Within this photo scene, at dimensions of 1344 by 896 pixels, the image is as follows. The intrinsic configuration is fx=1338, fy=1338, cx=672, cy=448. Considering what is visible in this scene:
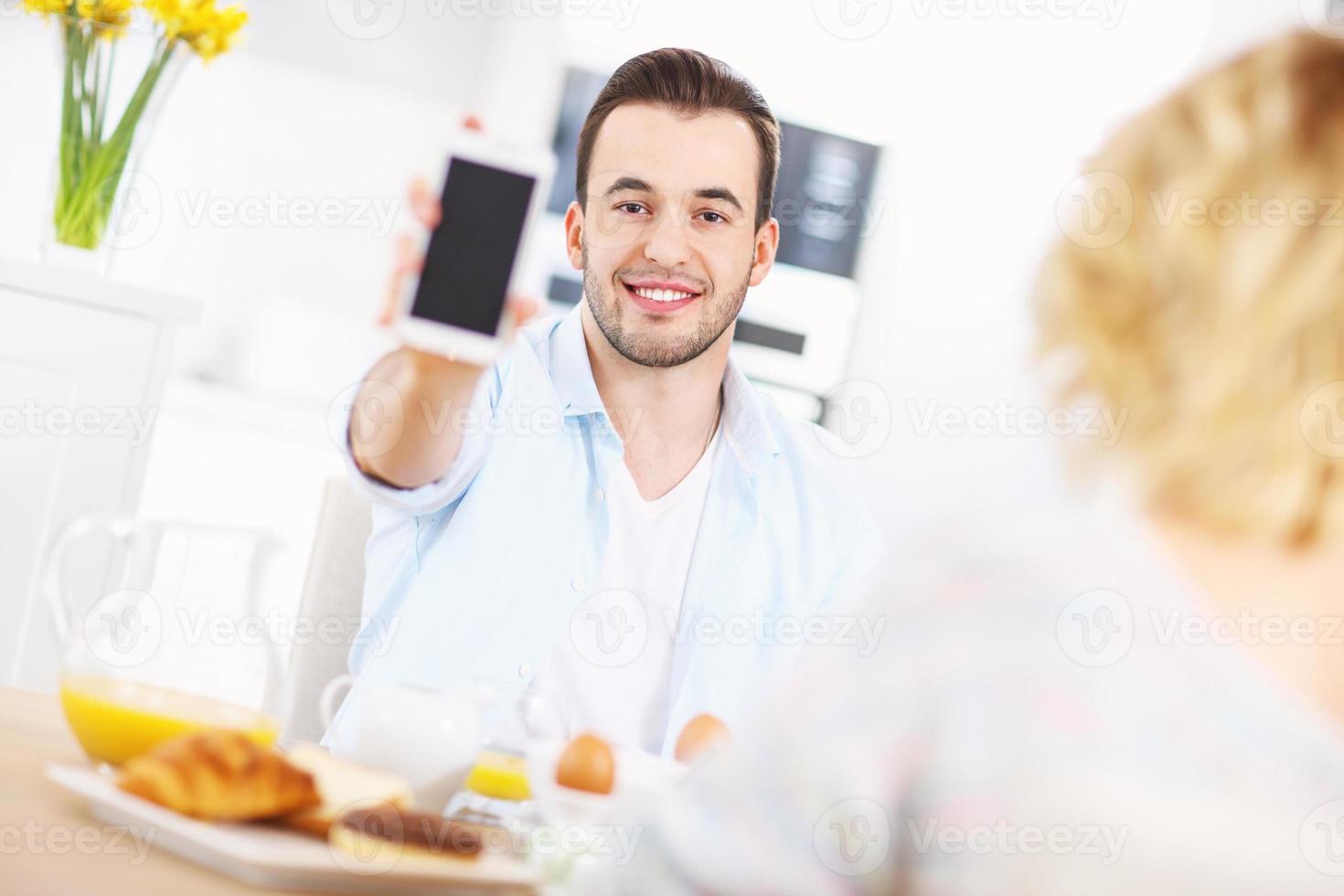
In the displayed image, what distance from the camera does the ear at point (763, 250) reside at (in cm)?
209

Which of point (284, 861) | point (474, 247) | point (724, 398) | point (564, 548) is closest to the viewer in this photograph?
point (284, 861)

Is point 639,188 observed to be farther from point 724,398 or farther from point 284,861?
point 284,861

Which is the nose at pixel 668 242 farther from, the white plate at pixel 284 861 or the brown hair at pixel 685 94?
the white plate at pixel 284 861

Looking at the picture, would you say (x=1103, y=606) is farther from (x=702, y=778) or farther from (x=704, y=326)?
(x=704, y=326)

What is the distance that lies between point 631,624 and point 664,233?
563mm

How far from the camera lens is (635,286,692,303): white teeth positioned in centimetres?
193

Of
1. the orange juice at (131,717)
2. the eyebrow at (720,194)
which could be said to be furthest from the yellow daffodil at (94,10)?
the orange juice at (131,717)

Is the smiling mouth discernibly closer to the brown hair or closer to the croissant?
the brown hair

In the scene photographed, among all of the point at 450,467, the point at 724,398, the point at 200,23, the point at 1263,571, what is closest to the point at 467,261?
the point at 1263,571

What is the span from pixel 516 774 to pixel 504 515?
0.76m

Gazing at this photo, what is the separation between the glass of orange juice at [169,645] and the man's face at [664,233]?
1.06m

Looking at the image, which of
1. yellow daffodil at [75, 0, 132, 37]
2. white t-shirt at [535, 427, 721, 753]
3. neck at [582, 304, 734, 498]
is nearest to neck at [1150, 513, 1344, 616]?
white t-shirt at [535, 427, 721, 753]

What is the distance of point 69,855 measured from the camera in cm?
72

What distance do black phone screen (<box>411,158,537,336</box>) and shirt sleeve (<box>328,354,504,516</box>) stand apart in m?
0.49
